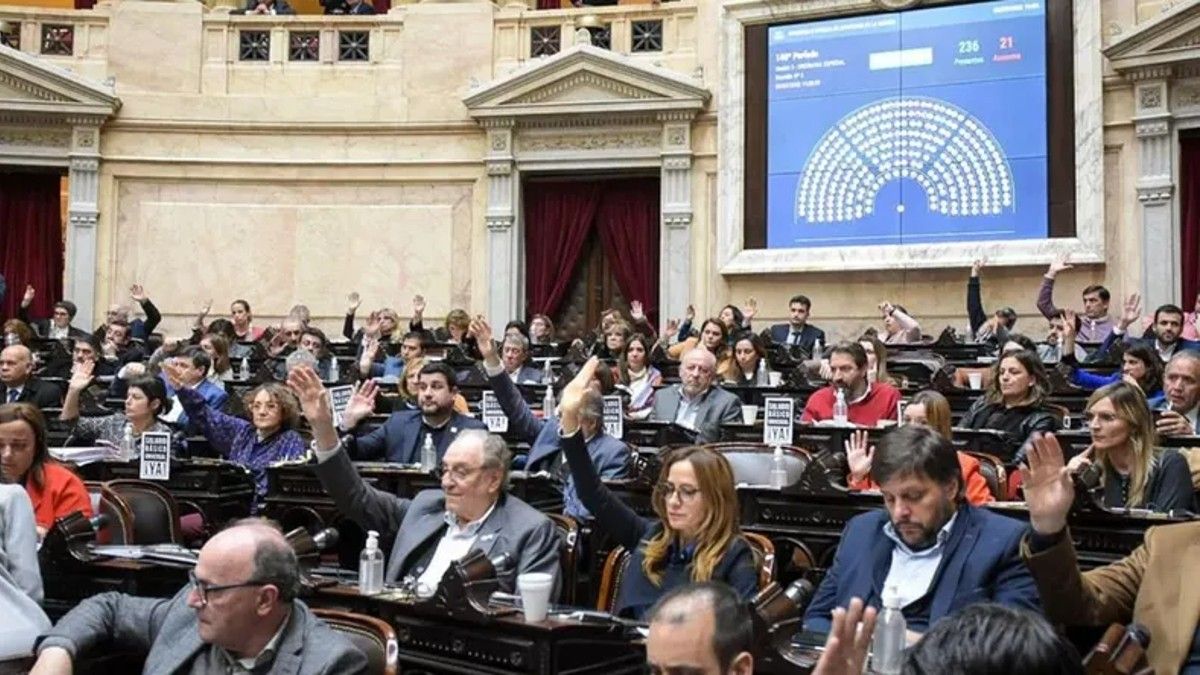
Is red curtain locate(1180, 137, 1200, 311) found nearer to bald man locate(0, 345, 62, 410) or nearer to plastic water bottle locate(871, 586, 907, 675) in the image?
bald man locate(0, 345, 62, 410)

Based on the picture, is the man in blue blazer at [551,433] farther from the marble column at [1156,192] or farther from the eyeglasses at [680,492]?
the marble column at [1156,192]

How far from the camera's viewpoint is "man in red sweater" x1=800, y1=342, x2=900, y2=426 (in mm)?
6824

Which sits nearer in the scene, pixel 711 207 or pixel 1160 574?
pixel 1160 574

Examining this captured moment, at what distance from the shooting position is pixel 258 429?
630 centimetres

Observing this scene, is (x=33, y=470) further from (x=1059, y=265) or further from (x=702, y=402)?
(x=1059, y=265)

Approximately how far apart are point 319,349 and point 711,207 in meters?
4.92

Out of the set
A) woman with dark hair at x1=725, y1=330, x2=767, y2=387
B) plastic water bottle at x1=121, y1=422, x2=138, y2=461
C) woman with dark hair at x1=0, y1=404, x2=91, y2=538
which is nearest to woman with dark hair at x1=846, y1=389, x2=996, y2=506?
woman with dark hair at x1=0, y1=404, x2=91, y2=538

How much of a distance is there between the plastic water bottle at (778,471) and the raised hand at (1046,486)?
243 cm

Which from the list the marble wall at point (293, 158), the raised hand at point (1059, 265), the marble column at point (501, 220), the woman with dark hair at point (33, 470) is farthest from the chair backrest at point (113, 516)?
the marble wall at point (293, 158)

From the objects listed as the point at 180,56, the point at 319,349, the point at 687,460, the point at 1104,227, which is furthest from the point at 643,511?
the point at 180,56

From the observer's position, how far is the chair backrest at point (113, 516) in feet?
14.9

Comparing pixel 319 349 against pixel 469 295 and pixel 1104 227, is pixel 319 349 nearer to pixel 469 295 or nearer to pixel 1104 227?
pixel 469 295

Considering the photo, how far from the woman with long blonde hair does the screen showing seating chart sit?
808 centimetres

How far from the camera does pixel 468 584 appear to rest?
10.7 ft
